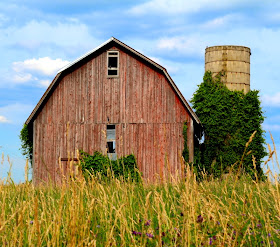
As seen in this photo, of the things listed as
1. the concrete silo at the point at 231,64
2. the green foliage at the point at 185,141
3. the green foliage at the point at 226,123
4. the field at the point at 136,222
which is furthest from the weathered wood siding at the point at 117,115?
the field at the point at 136,222

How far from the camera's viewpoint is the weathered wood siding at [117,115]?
18.0 m

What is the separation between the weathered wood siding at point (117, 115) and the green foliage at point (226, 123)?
128 inches

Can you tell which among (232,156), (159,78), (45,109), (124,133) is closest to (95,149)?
(124,133)

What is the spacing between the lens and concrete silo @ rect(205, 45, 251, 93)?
870 inches

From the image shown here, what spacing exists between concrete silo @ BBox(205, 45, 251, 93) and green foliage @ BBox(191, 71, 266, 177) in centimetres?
54

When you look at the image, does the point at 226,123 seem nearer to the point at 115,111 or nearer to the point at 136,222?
the point at 115,111

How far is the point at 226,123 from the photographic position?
824 inches

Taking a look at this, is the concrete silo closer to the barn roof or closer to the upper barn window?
the barn roof

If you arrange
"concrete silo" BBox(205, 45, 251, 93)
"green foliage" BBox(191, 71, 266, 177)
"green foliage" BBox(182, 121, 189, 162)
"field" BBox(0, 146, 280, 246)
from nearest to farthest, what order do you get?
"field" BBox(0, 146, 280, 246), "green foliage" BBox(182, 121, 189, 162), "green foliage" BBox(191, 71, 266, 177), "concrete silo" BBox(205, 45, 251, 93)

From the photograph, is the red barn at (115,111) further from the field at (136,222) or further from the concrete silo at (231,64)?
the field at (136,222)

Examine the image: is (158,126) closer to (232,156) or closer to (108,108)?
(108,108)

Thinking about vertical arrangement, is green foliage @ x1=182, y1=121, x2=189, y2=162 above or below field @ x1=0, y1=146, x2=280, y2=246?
above

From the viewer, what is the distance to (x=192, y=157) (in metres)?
18.0

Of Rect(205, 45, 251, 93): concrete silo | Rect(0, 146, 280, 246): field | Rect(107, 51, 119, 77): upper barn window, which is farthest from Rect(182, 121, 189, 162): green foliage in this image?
Rect(0, 146, 280, 246): field
